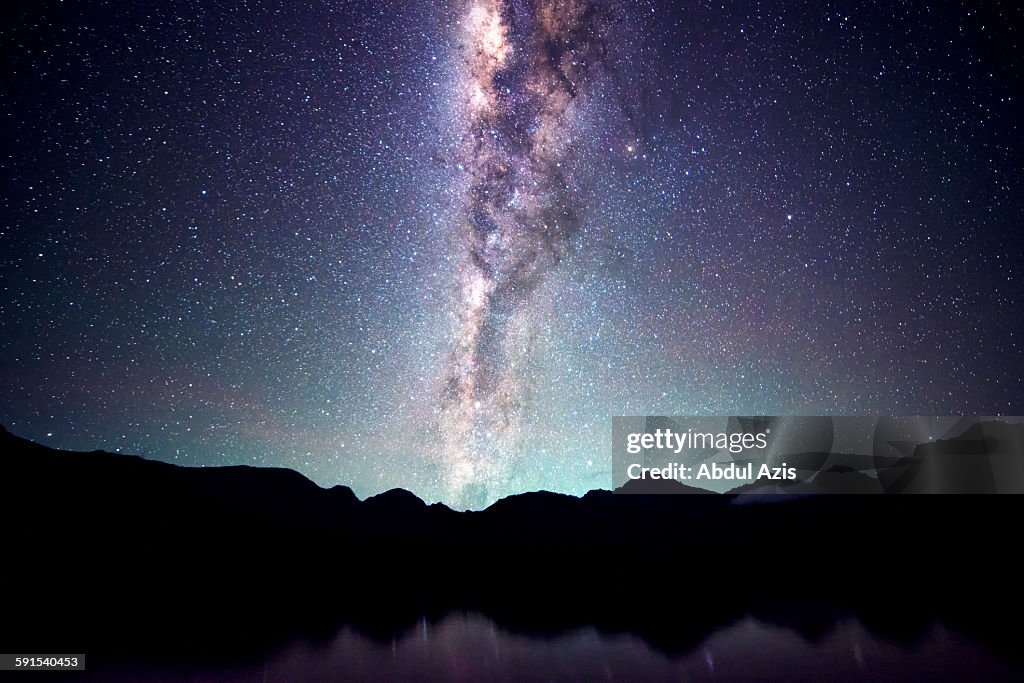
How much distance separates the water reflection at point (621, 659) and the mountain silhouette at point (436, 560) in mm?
1575

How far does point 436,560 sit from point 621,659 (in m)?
62.3

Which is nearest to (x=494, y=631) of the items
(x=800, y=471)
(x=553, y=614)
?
(x=553, y=614)

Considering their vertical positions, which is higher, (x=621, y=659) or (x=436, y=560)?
(x=621, y=659)

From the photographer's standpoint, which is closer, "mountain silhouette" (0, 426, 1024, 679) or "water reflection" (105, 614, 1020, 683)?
"water reflection" (105, 614, 1020, 683)

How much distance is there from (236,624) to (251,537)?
1929 inches

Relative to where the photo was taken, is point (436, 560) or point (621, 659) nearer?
point (621, 659)

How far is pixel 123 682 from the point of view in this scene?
43.0ft

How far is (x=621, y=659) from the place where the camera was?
15.9 meters

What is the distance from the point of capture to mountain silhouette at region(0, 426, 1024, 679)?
2489 centimetres

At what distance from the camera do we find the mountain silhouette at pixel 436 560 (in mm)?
24891

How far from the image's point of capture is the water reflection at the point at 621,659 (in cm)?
1347

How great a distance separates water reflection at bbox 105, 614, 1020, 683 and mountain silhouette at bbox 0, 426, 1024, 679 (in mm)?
1575

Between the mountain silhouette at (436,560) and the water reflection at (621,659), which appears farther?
the mountain silhouette at (436,560)

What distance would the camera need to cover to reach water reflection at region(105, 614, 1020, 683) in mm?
13469
